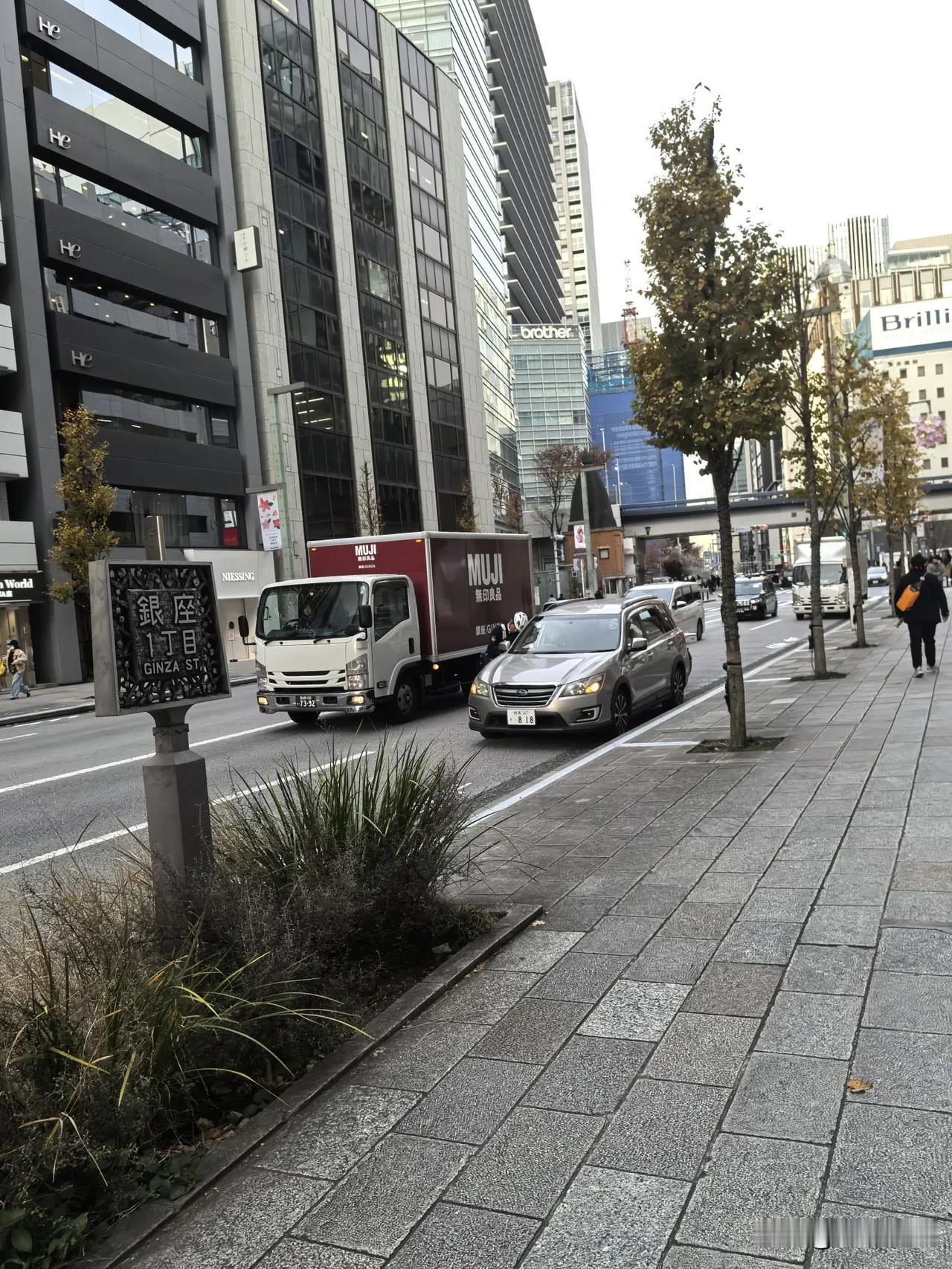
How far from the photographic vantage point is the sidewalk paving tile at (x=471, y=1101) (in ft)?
10.2

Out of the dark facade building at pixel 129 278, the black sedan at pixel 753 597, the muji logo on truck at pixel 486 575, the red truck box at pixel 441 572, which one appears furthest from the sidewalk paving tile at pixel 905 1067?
the black sedan at pixel 753 597

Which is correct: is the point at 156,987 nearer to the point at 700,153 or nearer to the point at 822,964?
the point at 822,964

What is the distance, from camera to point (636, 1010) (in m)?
3.90

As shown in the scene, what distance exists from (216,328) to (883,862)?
39.5 metres

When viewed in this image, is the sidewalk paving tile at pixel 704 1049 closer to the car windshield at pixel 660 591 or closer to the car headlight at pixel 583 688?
Result: the car headlight at pixel 583 688

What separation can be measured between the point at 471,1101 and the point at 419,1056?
43cm

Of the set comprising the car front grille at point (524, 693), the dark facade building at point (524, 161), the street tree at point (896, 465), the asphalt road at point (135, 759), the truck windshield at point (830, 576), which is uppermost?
the dark facade building at point (524, 161)

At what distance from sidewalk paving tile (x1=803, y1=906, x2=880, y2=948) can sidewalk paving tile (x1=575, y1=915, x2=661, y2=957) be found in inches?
27.9

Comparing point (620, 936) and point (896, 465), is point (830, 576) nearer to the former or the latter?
point (896, 465)

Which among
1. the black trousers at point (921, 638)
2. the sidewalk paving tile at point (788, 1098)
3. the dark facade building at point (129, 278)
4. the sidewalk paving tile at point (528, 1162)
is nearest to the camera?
the sidewalk paving tile at point (528, 1162)

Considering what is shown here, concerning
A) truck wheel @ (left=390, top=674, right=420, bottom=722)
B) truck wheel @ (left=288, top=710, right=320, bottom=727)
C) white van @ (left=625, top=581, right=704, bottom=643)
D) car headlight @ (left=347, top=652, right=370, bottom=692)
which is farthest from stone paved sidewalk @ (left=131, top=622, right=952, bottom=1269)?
white van @ (left=625, top=581, right=704, bottom=643)

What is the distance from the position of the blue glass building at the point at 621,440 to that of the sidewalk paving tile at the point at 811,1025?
130 m

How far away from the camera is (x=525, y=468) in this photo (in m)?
96.7

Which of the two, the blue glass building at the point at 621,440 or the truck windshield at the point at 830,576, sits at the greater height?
the blue glass building at the point at 621,440
